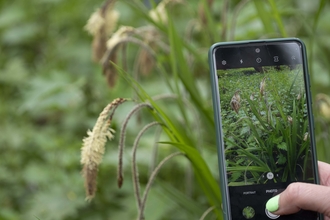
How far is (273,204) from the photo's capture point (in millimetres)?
736

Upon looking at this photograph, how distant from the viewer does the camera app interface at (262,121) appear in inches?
30.2

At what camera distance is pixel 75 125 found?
1683 mm

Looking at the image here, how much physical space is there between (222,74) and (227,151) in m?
0.11

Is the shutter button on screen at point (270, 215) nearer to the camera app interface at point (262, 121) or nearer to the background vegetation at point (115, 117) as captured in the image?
the camera app interface at point (262, 121)

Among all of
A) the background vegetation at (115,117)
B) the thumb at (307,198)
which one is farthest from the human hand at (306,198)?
the background vegetation at (115,117)

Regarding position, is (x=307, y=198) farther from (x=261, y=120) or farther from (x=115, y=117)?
(x=115, y=117)

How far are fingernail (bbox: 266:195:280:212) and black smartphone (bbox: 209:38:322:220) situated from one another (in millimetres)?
17

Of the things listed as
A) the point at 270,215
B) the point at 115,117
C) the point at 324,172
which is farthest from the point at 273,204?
the point at 115,117

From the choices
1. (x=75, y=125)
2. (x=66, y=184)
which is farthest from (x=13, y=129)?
(x=66, y=184)

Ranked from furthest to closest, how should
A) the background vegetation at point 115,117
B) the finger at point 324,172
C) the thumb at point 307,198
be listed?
the background vegetation at point 115,117 < the finger at point 324,172 < the thumb at point 307,198

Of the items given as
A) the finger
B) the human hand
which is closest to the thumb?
the human hand

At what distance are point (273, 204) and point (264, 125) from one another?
12 cm

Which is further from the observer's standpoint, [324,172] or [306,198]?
[324,172]

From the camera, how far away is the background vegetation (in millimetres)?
1116
